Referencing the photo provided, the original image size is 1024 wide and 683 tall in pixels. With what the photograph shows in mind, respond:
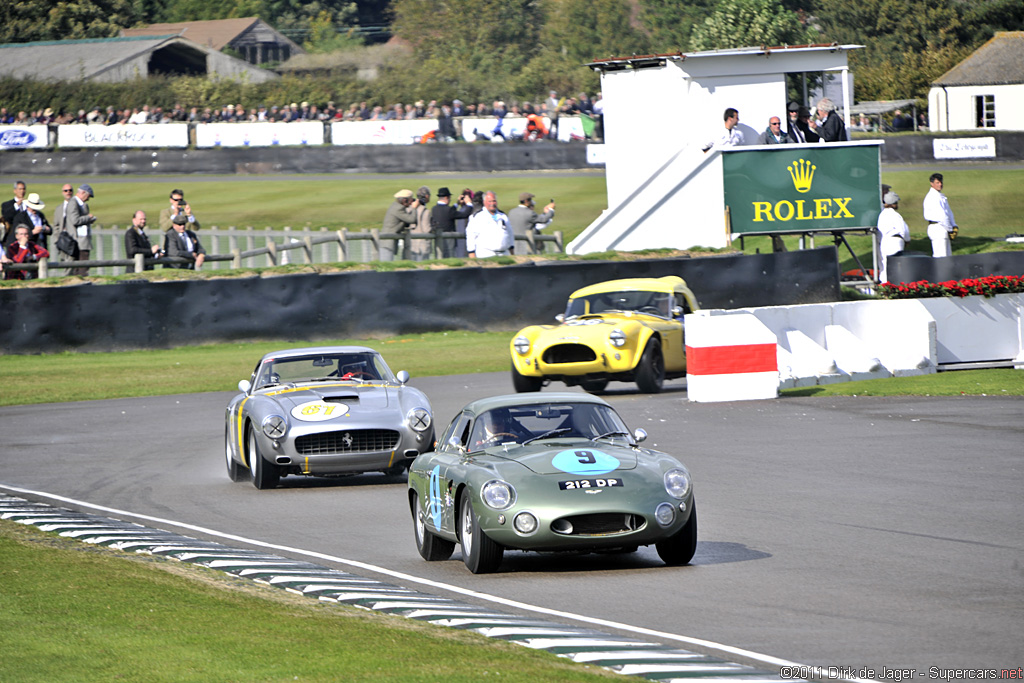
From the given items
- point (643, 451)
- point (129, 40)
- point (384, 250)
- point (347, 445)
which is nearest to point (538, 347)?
point (347, 445)

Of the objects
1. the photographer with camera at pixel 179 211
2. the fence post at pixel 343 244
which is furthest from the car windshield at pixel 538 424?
the fence post at pixel 343 244

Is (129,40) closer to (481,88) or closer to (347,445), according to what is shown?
(481,88)

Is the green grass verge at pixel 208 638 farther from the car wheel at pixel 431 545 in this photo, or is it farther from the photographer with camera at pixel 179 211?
the photographer with camera at pixel 179 211

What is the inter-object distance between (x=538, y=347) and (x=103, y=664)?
39.3 ft

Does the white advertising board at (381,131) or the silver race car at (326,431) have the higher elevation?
the white advertising board at (381,131)

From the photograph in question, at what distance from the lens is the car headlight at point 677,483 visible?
8516 millimetres

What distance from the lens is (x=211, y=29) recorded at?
107750 mm

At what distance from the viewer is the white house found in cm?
7138

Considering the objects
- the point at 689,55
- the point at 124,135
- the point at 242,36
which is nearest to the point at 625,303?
the point at 689,55

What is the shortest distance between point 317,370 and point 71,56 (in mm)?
69637

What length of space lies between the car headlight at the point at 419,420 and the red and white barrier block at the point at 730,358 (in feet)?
18.4

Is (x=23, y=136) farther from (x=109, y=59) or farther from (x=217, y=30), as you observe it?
(x=217, y=30)

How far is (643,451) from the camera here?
9203 millimetres

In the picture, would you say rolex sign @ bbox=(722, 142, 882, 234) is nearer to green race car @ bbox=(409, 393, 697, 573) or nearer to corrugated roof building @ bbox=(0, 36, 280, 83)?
green race car @ bbox=(409, 393, 697, 573)
